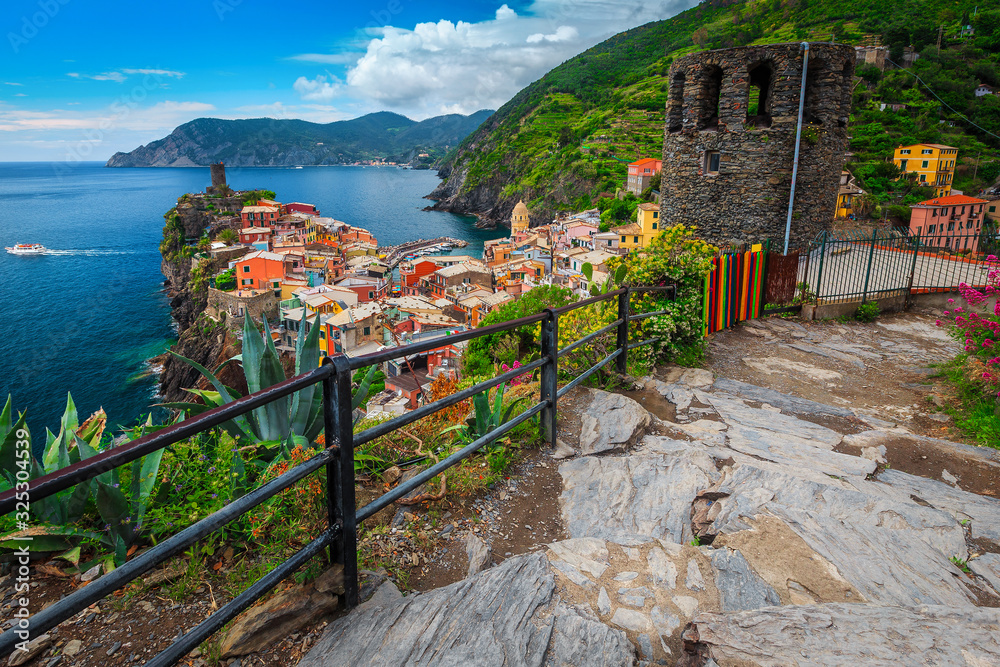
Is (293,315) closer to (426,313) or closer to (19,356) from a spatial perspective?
(426,313)

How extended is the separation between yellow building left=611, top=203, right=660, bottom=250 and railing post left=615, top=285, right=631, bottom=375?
41.4 meters

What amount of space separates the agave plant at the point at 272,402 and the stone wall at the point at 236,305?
37588 millimetres

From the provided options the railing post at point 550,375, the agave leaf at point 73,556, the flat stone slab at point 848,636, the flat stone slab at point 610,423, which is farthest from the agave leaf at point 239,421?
the flat stone slab at point 848,636

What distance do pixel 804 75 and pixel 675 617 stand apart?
12714mm

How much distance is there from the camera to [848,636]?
171cm

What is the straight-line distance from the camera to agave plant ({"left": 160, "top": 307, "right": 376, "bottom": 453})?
114 inches

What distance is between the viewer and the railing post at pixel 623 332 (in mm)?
4715

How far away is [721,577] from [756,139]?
11967 mm

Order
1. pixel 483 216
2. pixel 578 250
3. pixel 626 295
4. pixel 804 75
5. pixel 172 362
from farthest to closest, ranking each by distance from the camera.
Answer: pixel 483 216 < pixel 578 250 < pixel 172 362 < pixel 804 75 < pixel 626 295

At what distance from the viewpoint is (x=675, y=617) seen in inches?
81.1

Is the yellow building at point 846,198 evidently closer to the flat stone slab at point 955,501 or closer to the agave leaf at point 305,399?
the flat stone slab at point 955,501

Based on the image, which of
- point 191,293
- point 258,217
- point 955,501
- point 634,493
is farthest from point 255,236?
point 955,501

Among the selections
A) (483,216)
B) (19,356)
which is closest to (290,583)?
(19,356)

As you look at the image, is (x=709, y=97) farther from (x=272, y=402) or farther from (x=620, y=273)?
(x=272, y=402)
